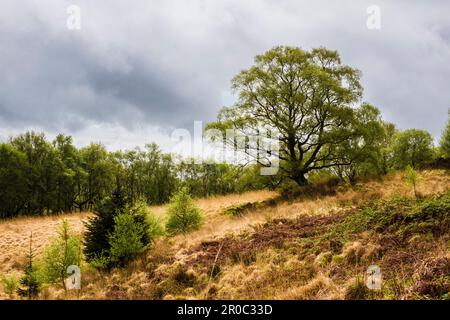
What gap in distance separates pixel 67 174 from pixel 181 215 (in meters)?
28.9

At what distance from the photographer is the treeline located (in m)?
38.6

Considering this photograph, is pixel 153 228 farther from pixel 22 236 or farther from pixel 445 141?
pixel 445 141

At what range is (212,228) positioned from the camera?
52.0 feet

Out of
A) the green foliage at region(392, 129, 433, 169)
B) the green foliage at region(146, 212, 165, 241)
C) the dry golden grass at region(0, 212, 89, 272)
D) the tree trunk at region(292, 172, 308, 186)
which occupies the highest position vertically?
the green foliage at region(392, 129, 433, 169)

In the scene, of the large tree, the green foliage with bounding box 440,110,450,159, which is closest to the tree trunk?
the large tree

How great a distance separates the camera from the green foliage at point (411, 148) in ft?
131

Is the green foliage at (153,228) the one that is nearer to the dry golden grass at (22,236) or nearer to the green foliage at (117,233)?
the green foliage at (117,233)

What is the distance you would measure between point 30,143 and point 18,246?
25.7m

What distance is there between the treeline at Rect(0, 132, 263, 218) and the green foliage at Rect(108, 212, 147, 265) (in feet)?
41.3

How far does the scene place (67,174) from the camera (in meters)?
41.2

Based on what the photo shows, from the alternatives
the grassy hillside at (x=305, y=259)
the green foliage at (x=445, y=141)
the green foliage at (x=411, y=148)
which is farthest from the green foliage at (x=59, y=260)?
the green foliage at (x=445, y=141)

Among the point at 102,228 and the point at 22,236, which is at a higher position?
the point at 102,228

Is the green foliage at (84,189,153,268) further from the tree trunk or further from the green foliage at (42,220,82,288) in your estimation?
the tree trunk

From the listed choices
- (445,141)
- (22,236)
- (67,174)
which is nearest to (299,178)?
(22,236)
